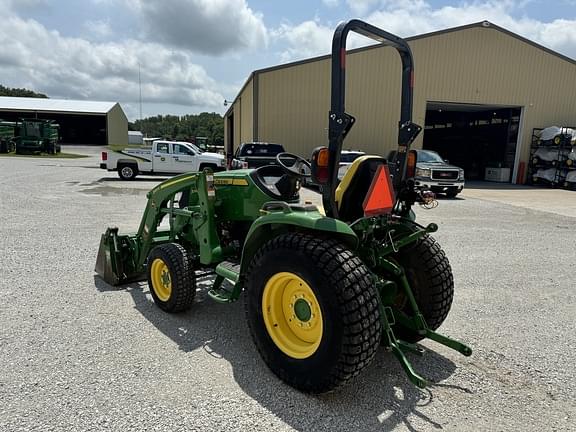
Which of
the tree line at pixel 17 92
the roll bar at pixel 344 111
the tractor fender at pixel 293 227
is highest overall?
the tree line at pixel 17 92

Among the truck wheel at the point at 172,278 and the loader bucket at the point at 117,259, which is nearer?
the truck wheel at the point at 172,278

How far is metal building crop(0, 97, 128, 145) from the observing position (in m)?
47.1

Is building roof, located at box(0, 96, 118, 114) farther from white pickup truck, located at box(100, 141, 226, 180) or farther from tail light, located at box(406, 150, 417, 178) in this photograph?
tail light, located at box(406, 150, 417, 178)

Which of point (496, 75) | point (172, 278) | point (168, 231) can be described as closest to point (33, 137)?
point (496, 75)

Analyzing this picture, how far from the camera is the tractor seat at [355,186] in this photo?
281cm

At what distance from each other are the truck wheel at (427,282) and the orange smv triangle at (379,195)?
642 millimetres

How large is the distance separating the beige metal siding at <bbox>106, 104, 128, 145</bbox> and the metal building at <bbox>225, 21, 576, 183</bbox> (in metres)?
38.4

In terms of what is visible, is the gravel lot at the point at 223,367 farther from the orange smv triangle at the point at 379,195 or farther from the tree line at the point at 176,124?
the tree line at the point at 176,124

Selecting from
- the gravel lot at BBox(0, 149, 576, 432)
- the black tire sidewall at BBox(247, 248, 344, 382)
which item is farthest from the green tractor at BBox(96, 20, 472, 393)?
the gravel lot at BBox(0, 149, 576, 432)

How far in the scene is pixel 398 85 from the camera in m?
18.1

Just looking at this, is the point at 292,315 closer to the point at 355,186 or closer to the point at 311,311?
the point at 311,311

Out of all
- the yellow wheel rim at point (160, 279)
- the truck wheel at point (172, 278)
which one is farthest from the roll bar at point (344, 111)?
the yellow wheel rim at point (160, 279)

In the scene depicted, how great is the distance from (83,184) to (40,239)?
8.80 meters

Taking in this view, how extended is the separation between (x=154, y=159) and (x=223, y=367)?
1504cm
